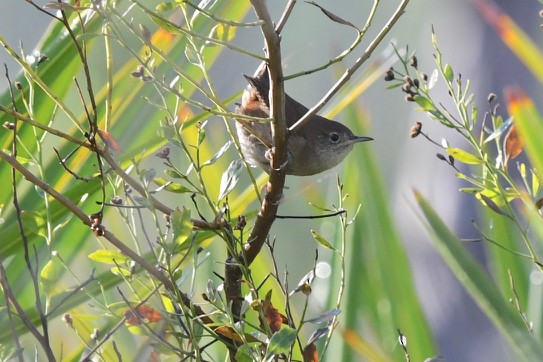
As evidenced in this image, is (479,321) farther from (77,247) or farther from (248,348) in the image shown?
(248,348)

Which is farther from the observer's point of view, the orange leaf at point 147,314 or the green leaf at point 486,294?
the green leaf at point 486,294

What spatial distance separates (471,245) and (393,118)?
10.8 ft

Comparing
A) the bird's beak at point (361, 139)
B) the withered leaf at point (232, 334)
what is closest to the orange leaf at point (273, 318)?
the withered leaf at point (232, 334)

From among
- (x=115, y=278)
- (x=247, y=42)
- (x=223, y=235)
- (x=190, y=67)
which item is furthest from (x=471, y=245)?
(x=247, y=42)

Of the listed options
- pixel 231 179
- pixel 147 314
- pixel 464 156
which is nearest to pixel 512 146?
pixel 464 156

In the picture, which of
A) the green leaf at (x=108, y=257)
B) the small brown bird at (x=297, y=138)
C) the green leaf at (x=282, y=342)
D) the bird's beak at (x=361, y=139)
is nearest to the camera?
the green leaf at (x=282, y=342)

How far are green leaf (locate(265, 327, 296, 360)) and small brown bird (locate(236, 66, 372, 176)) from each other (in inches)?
33.1

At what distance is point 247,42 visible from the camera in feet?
19.8

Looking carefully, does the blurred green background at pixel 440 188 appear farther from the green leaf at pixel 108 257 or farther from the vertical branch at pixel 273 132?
the green leaf at pixel 108 257

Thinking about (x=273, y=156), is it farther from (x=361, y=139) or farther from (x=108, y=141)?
(x=361, y=139)

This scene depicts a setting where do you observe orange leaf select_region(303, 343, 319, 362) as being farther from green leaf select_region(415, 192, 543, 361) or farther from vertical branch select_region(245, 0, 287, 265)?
green leaf select_region(415, 192, 543, 361)

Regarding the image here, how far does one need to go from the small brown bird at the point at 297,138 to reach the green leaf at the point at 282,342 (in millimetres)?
841

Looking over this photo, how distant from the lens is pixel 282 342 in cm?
74

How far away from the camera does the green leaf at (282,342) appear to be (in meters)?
0.74
